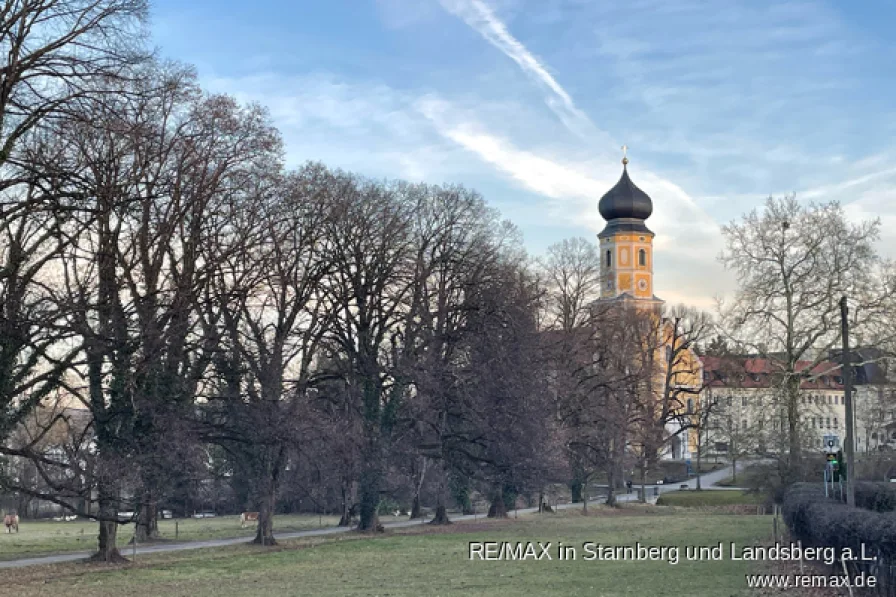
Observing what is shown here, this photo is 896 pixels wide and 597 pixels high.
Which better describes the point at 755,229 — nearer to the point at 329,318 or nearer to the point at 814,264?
the point at 814,264

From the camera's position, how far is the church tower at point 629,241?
3930 inches

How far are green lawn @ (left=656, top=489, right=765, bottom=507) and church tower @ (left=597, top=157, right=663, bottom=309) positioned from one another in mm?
40052

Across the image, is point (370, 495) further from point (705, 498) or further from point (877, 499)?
point (705, 498)

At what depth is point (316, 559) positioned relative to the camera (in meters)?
27.1

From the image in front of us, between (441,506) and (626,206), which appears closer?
(441,506)

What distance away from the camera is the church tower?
9981 cm

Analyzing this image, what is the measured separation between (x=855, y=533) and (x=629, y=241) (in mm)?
86253

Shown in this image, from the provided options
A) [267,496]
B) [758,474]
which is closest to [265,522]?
[267,496]

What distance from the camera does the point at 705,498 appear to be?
188 feet

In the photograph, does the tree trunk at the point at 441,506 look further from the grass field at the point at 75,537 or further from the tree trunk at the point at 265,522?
the tree trunk at the point at 265,522

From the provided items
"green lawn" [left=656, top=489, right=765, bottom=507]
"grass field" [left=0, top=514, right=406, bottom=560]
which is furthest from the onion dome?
"grass field" [left=0, top=514, right=406, bottom=560]

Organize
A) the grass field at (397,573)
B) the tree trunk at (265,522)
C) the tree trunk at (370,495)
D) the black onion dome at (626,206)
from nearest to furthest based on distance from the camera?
the grass field at (397,573), the tree trunk at (265,522), the tree trunk at (370,495), the black onion dome at (626,206)

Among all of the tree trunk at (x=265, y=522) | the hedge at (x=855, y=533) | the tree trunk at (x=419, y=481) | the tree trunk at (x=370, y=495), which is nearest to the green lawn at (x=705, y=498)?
the tree trunk at (x=419, y=481)

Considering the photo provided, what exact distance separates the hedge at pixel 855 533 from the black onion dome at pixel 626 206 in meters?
Result: 80.6
